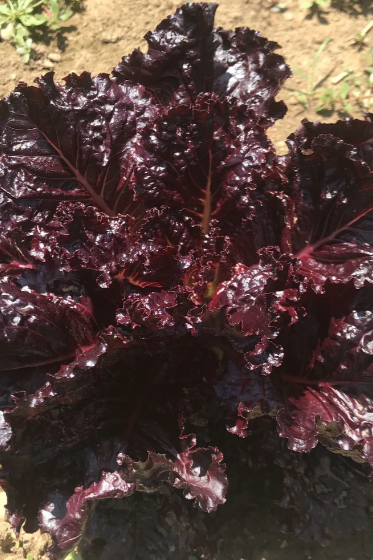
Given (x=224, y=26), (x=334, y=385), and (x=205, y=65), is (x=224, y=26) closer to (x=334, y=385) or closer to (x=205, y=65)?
(x=205, y=65)

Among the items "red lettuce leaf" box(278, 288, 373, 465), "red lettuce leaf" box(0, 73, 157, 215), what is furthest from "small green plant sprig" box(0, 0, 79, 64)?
"red lettuce leaf" box(278, 288, 373, 465)

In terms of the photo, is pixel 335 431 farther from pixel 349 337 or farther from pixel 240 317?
pixel 240 317

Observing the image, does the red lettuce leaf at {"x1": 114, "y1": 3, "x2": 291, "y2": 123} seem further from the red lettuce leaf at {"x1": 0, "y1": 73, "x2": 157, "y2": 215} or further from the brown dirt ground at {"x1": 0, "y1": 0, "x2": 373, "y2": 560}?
the brown dirt ground at {"x1": 0, "y1": 0, "x2": 373, "y2": 560}

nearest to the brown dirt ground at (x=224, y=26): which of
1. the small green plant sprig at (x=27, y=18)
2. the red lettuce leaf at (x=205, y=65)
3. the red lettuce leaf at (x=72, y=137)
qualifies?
the small green plant sprig at (x=27, y=18)

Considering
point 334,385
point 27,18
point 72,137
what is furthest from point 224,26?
point 334,385

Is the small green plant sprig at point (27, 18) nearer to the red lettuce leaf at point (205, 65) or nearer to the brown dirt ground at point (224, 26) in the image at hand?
the brown dirt ground at point (224, 26)
